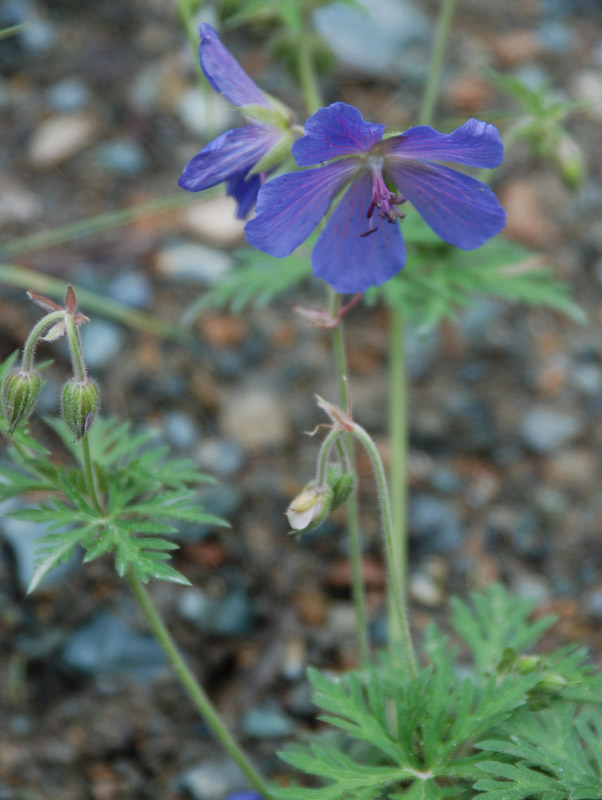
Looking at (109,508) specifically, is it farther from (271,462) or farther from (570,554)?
(570,554)

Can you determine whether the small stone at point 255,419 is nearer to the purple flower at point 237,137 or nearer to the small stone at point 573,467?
the small stone at point 573,467

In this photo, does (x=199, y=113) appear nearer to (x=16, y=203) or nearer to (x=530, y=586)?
(x=16, y=203)

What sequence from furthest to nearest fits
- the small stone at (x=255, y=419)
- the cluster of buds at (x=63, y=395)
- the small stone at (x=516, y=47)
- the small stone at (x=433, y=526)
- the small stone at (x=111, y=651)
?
the small stone at (x=516, y=47), the small stone at (x=255, y=419), the small stone at (x=433, y=526), the small stone at (x=111, y=651), the cluster of buds at (x=63, y=395)

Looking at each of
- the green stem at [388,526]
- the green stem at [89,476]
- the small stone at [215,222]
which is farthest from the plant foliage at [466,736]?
the small stone at [215,222]

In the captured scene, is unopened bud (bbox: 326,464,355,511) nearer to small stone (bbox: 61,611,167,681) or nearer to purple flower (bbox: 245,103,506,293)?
purple flower (bbox: 245,103,506,293)

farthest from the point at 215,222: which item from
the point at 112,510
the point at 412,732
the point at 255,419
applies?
the point at 412,732

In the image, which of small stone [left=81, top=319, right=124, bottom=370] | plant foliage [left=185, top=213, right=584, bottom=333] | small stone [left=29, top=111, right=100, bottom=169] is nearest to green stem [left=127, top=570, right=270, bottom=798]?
plant foliage [left=185, top=213, right=584, bottom=333]
